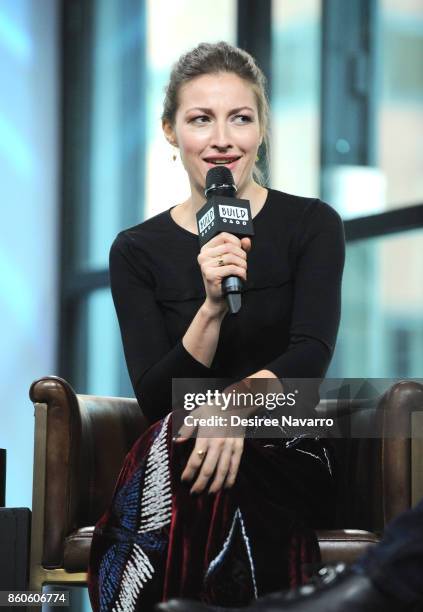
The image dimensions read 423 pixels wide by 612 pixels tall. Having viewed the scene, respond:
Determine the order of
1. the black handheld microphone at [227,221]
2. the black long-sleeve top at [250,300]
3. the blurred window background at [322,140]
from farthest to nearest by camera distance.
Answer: the blurred window background at [322,140]
the black long-sleeve top at [250,300]
the black handheld microphone at [227,221]

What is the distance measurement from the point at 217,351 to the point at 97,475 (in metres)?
0.44

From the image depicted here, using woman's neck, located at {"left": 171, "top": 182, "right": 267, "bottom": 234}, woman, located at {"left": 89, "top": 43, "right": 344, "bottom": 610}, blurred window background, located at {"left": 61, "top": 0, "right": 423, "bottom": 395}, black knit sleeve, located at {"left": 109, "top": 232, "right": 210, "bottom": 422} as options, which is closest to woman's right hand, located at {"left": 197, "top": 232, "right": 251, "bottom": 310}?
woman, located at {"left": 89, "top": 43, "right": 344, "bottom": 610}

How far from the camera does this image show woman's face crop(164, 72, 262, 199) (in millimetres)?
1779

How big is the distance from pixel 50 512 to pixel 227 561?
50cm

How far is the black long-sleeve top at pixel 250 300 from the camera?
1.72m

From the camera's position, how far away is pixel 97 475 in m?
2.06

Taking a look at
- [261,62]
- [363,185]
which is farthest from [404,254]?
[261,62]

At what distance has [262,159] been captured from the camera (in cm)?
201

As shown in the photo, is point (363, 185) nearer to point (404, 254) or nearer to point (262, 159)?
point (404, 254)

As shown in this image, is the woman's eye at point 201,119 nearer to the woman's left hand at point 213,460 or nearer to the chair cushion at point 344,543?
the woman's left hand at point 213,460

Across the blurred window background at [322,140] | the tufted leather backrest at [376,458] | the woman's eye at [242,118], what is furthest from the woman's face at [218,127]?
the blurred window background at [322,140]

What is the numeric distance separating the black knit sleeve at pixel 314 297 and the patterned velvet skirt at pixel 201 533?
0.14 metres

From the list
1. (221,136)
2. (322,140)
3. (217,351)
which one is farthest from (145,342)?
(322,140)

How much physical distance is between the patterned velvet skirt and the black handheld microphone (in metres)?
0.25
